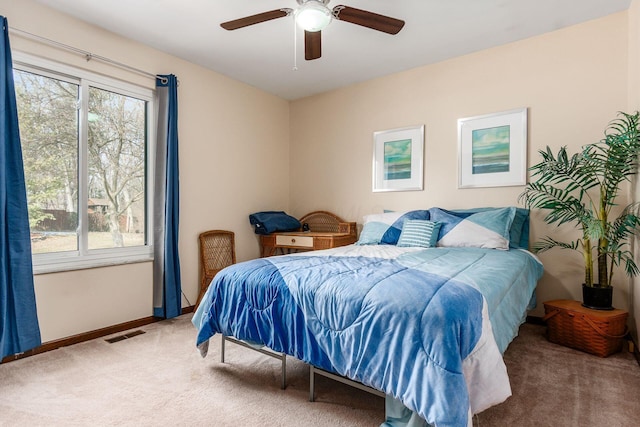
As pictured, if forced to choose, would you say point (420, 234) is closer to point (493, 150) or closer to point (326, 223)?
point (493, 150)

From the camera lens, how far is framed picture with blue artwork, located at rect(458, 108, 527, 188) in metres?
3.17

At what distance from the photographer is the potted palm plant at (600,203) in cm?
235

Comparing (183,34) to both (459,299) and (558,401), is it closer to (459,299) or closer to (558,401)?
(459,299)

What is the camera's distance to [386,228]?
339 centimetres

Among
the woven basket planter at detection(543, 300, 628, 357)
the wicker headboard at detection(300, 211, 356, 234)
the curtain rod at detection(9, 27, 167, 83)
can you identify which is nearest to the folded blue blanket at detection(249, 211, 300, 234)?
the wicker headboard at detection(300, 211, 356, 234)

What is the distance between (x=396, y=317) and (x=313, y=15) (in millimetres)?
1771

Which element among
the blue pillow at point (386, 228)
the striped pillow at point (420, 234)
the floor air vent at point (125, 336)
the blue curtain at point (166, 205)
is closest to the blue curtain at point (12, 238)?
the floor air vent at point (125, 336)

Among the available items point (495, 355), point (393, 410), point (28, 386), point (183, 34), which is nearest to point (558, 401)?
point (495, 355)

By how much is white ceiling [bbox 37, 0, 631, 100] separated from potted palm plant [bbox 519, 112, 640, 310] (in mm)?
1077

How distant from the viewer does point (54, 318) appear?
8.57ft

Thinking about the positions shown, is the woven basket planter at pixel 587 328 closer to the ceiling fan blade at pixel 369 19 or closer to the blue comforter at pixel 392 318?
the blue comforter at pixel 392 318

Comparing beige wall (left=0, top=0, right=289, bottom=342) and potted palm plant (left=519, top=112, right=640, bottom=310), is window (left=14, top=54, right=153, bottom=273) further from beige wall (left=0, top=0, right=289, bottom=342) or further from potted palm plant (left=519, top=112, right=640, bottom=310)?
potted palm plant (left=519, top=112, right=640, bottom=310)

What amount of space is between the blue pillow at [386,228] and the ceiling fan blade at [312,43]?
172cm

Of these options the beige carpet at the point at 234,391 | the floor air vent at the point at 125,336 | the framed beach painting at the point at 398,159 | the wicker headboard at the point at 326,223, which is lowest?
the floor air vent at the point at 125,336
